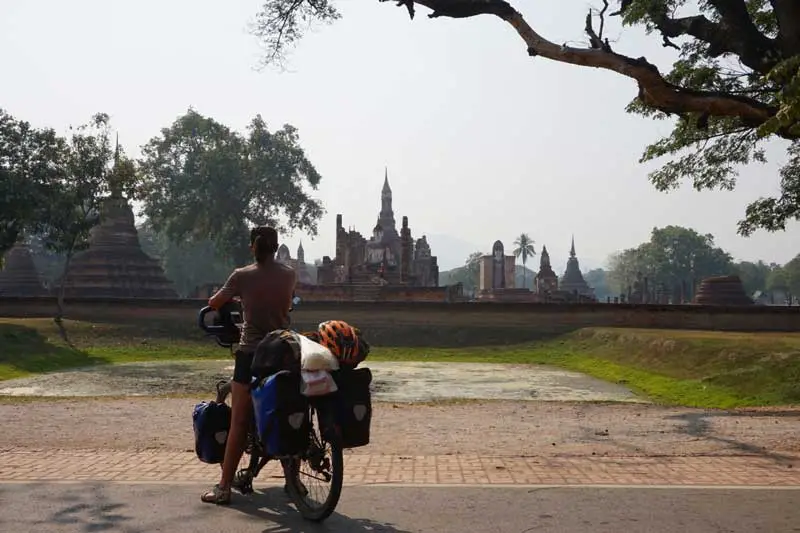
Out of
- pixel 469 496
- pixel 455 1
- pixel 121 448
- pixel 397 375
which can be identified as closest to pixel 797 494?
pixel 469 496

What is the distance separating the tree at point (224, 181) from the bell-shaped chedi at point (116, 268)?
7.68m

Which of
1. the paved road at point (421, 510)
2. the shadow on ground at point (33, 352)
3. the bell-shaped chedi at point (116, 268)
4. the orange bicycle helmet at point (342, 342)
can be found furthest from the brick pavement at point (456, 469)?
the bell-shaped chedi at point (116, 268)

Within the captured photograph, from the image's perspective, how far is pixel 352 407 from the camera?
4766mm

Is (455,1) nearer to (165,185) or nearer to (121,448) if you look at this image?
(121,448)

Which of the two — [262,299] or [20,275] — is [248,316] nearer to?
[262,299]

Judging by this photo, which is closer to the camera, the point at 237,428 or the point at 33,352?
the point at 237,428

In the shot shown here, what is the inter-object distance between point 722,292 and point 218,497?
4410 cm

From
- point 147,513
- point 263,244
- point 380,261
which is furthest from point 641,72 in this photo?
point 380,261

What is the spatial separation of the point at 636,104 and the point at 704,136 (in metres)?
1.71

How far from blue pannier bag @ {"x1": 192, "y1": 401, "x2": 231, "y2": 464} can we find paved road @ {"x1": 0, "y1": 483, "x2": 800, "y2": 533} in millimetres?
277

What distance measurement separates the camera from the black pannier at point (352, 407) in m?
4.74

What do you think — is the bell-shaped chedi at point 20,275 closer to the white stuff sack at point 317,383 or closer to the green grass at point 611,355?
the green grass at point 611,355

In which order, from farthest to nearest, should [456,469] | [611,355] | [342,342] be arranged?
[611,355], [456,469], [342,342]

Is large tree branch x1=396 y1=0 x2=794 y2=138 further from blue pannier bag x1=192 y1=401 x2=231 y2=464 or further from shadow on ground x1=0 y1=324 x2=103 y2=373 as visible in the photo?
shadow on ground x1=0 y1=324 x2=103 y2=373
